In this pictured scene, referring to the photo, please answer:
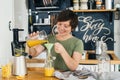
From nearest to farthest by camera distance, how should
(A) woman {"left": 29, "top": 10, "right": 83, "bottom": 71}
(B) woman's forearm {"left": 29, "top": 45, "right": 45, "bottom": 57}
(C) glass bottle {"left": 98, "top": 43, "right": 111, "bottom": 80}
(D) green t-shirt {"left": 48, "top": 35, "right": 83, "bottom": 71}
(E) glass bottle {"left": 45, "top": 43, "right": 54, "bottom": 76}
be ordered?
(C) glass bottle {"left": 98, "top": 43, "right": 111, "bottom": 80} < (E) glass bottle {"left": 45, "top": 43, "right": 54, "bottom": 76} < (A) woman {"left": 29, "top": 10, "right": 83, "bottom": 71} < (D) green t-shirt {"left": 48, "top": 35, "right": 83, "bottom": 71} < (B) woman's forearm {"left": 29, "top": 45, "right": 45, "bottom": 57}

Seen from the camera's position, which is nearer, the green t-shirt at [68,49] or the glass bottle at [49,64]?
the glass bottle at [49,64]

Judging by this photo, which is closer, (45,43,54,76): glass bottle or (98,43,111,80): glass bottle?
(98,43,111,80): glass bottle

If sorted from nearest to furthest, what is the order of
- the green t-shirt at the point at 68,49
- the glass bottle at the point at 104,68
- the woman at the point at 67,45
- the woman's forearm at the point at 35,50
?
1. the glass bottle at the point at 104,68
2. the woman at the point at 67,45
3. the green t-shirt at the point at 68,49
4. the woman's forearm at the point at 35,50

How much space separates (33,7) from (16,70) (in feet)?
7.03

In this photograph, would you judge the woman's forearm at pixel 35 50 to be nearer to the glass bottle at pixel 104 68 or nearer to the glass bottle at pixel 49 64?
the glass bottle at pixel 49 64

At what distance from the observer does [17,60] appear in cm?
193

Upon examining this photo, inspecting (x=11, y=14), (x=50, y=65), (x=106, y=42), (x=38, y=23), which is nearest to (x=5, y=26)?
(x=11, y=14)

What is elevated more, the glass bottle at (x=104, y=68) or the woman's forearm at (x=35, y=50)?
the woman's forearm at (x=35, y=50)

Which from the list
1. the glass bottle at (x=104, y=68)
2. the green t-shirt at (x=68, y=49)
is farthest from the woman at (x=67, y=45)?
the glass bottle at (x=104, y=68)

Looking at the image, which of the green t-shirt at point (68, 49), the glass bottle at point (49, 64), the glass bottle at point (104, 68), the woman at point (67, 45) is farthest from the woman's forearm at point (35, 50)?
the glass bottle at point (104, 68)

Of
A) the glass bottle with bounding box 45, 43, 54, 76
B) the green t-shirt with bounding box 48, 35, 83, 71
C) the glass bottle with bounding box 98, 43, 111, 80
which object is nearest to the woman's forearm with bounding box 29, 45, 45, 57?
the green t-shirt with bounding box 48, 35, 83, 71

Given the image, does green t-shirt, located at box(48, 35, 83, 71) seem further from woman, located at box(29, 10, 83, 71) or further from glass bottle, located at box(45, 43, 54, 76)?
glass bottle, located at box(45, 43, 54, 76)

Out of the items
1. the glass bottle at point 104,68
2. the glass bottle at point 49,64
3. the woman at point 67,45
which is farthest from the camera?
the woman at point 67,45

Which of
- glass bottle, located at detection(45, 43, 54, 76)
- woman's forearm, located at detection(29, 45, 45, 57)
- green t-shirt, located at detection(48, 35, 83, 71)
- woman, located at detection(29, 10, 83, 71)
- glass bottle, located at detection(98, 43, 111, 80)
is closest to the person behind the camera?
glass bottle, located at detection(98, 43, 111, 80)
